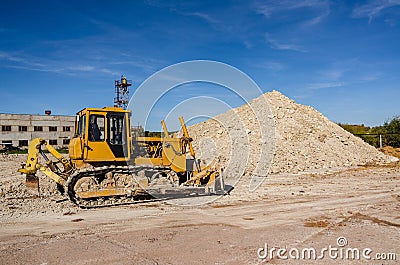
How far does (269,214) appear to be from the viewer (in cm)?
916

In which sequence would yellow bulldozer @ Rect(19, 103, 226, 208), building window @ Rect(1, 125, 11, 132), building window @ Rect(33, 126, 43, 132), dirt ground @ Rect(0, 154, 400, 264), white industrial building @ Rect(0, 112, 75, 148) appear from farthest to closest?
building window @ Rect(33, 126, 43, 132)
white industrial building @ Rect(0, 112, 75, 148)
building window @ Rect(1, 125, 11, 132)
yellow bulldozer @ Rect(19, 103, 226, 208)
dirt ground @ Rect(0, 154, 400, 264)

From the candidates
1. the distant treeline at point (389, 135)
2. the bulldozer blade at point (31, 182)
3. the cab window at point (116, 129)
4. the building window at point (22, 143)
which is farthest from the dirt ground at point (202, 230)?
the building window at point (22, 143)

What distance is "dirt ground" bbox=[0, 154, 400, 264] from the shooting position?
5.89 meters

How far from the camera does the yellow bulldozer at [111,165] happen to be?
32.7 feet

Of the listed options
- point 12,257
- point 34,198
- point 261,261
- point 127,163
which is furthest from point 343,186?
point 12,257

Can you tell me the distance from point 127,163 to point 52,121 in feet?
135

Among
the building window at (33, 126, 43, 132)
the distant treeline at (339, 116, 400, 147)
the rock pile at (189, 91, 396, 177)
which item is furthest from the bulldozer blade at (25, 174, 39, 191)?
the building window at (33, 126, 43, 132)

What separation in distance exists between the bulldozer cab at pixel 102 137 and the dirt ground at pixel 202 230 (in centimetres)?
144

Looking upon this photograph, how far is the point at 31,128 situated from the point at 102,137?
41.0 metres

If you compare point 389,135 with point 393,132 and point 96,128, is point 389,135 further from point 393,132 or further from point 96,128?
point 96,128

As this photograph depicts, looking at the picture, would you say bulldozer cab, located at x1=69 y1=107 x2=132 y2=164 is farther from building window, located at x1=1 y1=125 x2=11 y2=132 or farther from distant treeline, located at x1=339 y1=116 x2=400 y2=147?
building window, located at x1=1 y1=125 x2=11 y2=132

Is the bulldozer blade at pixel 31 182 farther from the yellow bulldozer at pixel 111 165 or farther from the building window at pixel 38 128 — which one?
the building window at pixel 38 128

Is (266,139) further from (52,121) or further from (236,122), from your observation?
(52,121)

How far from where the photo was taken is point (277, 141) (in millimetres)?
24188
